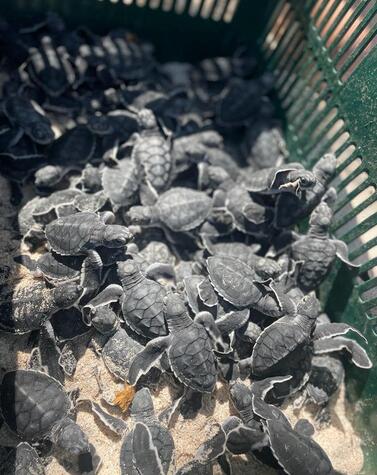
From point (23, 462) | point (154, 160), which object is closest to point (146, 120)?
point (154, 160)

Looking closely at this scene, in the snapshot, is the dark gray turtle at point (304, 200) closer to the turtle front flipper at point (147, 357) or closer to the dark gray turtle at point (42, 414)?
the turtle front flipper at point (147, 357)

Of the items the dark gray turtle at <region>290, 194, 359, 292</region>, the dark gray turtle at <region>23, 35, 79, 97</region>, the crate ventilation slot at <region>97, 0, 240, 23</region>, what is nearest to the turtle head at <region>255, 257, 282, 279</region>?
the dark gray turtle at <region>290, 194, 359, 292</region>

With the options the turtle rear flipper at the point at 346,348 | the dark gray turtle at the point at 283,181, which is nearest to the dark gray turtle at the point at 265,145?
the dark gray turtle at the point at 283,181

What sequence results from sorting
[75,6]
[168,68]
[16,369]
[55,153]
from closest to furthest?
1. [16,369]
2. [55,153]
3. [75,6]
4. [168,68]

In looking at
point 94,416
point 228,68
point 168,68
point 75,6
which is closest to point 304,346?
point 94,416

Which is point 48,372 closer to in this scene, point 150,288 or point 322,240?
point 150,288

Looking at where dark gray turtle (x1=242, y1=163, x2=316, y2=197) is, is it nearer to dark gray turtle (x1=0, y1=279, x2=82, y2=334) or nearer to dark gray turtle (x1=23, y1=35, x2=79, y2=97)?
dark gray turtle (x1=0, y1=279, x2=82, y2=334)
